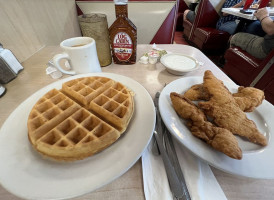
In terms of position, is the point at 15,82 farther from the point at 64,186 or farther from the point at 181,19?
the point at 181,19

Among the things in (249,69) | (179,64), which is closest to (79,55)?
(179,64)

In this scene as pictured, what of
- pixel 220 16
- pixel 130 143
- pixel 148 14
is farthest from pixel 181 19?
pixel 130 143

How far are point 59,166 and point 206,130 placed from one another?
0.45 metres

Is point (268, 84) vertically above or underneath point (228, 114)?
underneath

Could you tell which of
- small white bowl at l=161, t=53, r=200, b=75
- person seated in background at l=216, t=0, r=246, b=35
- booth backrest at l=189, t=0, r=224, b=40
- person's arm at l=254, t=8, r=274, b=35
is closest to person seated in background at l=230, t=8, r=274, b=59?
person's arm at l=254, t=8, r=274, b=35

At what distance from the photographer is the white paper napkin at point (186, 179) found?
0.35 meters

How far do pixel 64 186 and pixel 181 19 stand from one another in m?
5.47

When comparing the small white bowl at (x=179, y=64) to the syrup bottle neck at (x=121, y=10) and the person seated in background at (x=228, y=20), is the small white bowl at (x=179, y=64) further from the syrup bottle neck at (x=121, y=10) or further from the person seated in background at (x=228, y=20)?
the person seated in background at (x=228, y=20)

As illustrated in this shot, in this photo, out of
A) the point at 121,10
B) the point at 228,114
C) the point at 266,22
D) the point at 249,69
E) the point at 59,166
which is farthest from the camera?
the point at 249,69

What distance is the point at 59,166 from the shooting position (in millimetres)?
369

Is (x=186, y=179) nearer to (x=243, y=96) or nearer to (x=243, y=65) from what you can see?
(x=243, y=96)

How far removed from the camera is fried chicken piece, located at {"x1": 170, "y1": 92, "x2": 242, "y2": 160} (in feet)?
1.22

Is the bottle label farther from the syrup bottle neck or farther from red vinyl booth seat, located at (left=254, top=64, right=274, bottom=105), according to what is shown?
red vinyl booth seat, located at (left=254, top=64, right=274, bottom=105)

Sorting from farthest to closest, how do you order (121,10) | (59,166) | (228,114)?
(121,10)
(228,114)
(59,166)
